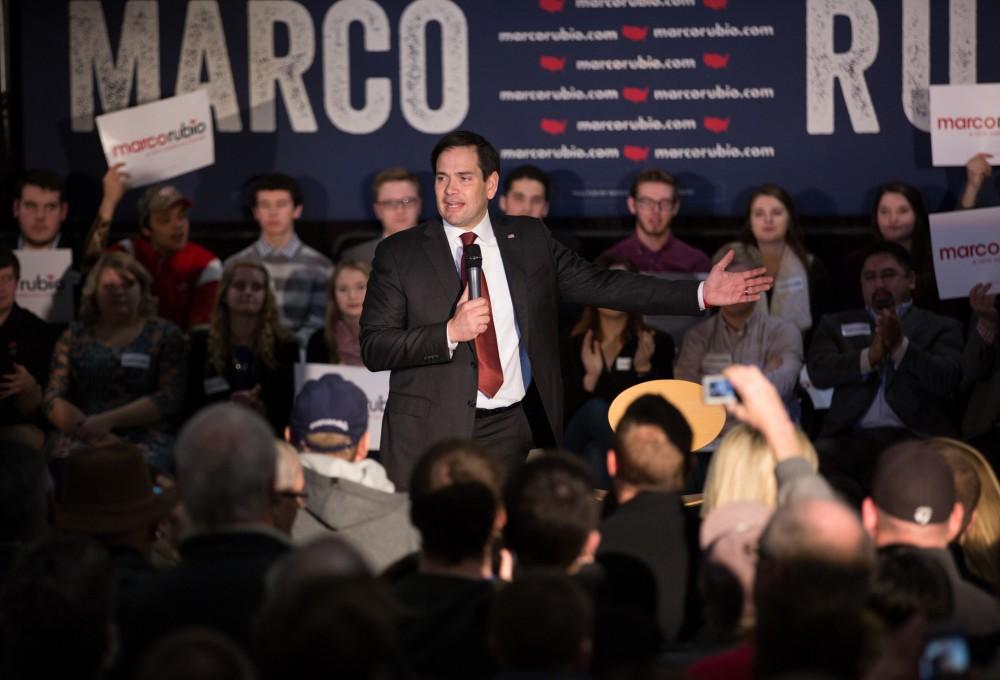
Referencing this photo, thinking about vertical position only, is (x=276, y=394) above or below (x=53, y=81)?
below

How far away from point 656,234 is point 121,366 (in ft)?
8.41

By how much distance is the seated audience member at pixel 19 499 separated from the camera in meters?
3.08

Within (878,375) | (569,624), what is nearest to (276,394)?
(878,375)

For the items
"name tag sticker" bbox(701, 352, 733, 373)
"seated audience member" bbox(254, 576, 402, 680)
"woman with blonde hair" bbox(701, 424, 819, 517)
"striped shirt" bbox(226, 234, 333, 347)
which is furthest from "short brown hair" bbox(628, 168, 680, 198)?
"seated audience member" bbox(254, 576, 402, 680)

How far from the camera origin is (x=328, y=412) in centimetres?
392

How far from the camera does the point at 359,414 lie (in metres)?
3.97

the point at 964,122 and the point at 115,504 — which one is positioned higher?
the point at 964,122

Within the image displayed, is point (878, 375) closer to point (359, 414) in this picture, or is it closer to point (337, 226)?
point (359, 414)

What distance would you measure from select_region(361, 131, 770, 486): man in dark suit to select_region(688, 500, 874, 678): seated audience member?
1863 millimetres

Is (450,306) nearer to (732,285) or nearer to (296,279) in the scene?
(732,285)

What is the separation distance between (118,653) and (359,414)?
5.19ft

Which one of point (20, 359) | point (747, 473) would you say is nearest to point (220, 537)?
point (747, 473)

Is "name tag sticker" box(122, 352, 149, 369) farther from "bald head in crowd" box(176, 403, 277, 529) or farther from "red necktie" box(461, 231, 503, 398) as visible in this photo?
"bald head in crowd" box(176, 403, 277, 529)

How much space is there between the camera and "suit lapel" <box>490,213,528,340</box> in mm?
4402
